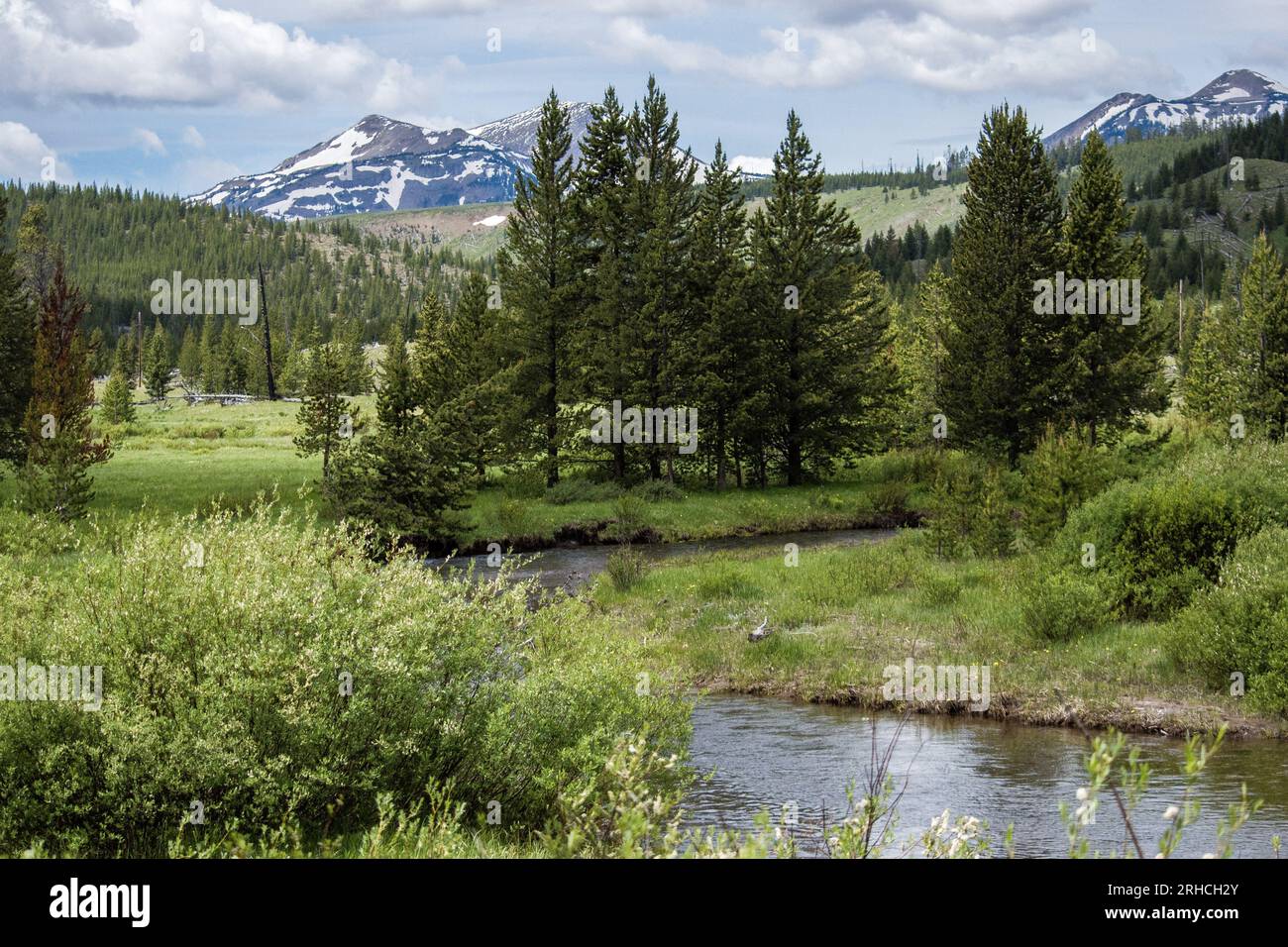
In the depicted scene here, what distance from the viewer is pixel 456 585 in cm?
1317

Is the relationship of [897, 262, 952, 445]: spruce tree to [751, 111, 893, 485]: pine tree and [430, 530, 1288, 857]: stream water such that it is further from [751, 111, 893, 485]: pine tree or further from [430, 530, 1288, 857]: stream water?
[430, 530, 1288, 857]: stream water

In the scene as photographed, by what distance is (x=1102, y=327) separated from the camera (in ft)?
167

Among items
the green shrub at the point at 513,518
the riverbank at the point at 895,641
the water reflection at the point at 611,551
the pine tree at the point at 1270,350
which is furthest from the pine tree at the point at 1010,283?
the green shrub at the point at 513,518

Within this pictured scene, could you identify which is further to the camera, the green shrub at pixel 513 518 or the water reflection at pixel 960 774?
the green shrub at pixel 513 518

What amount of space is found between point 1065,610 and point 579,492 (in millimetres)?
30240

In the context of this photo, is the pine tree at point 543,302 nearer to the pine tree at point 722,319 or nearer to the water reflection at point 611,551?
the pine tree at point 722,319

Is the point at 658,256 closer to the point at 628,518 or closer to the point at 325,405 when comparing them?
the point at 628,518

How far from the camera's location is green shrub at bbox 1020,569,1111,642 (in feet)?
78.9

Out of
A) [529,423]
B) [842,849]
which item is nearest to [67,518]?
[529,423]

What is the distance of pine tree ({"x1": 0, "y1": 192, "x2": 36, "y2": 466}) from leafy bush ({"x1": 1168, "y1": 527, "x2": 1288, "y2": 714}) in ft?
151

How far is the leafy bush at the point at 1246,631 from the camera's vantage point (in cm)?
1984

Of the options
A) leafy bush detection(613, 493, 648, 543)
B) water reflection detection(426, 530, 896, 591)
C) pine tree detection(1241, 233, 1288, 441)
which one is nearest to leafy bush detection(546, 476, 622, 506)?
leafy bush detection(613, 493, 648, 543)

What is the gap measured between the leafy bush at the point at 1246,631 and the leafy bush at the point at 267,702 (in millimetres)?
13205

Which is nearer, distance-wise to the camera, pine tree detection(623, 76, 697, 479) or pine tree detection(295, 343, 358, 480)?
pine tree detection(295, 343, 358, 480)
